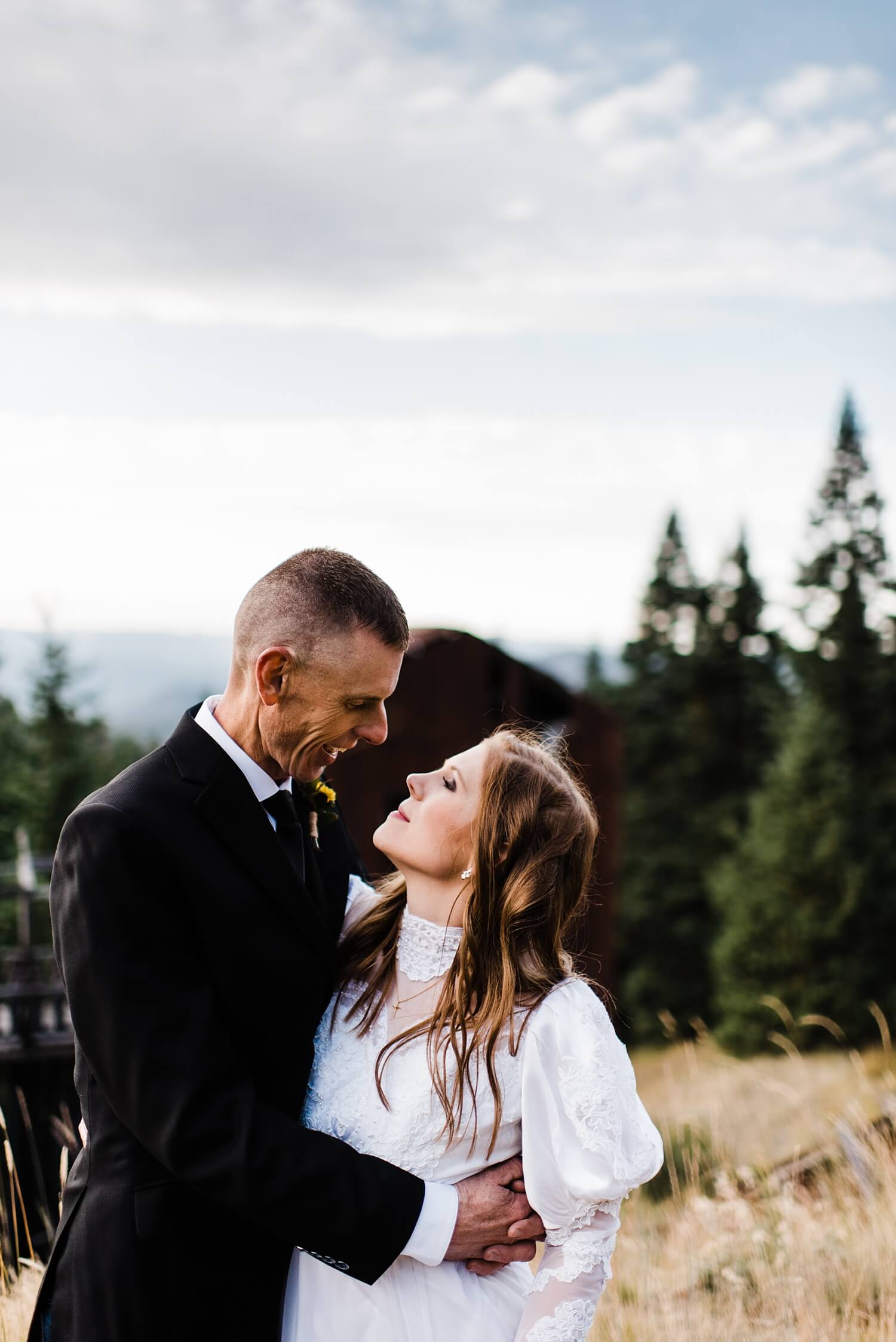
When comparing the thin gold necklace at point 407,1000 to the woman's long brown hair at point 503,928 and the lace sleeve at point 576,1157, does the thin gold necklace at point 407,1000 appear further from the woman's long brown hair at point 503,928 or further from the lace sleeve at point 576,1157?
the lace sleeve at point 576,1157

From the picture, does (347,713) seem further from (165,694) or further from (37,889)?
(165,694)

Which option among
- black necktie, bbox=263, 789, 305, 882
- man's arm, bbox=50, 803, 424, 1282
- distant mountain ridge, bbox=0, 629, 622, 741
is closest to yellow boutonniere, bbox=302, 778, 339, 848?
black necktie, bbox=263, 789, 305, 882

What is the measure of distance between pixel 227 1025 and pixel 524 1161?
698 millimetres

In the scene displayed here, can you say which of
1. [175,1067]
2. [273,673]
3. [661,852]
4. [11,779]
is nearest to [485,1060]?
[175,1067]

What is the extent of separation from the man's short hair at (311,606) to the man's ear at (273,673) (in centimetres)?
2

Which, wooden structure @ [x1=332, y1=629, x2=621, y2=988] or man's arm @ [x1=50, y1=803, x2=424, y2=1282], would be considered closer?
man's arm @ [x1=50, y1=803, x2=424, y2=1282]

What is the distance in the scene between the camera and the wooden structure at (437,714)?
14.6m

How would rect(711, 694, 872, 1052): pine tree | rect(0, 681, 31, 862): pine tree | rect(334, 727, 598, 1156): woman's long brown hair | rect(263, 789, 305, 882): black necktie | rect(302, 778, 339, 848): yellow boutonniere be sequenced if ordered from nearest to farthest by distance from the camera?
rect(334, 727, 598, 1156): woman's long brown hair
rect(263, 789, 305, 882): black necktie
rect(302, 778, 339, 848): yellow boutonniere
rect(0, 681, 31, 862): pine tree
rect(711, 694, 872, 1052): pine tree

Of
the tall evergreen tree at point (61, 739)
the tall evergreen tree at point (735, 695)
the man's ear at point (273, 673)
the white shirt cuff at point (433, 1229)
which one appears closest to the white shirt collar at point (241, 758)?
the man's ear at point (273, 673)

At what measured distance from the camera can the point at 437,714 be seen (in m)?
16.2

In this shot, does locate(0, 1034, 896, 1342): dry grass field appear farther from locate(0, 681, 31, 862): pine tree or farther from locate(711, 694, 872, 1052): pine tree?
locate(711, 694, 872, 1052): pine tree

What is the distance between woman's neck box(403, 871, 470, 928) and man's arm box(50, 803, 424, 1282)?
61 centimetres

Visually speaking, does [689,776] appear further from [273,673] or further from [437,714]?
[273,673]

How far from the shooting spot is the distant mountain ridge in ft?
72.3
